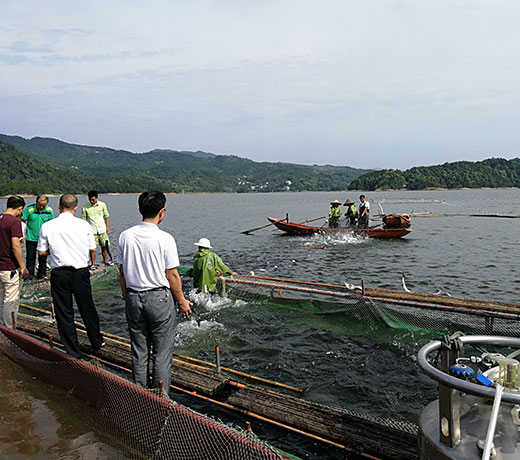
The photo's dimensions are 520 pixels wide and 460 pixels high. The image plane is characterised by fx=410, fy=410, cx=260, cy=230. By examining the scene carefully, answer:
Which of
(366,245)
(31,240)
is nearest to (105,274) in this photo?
(31,240)

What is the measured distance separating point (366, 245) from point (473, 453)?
22158 mm

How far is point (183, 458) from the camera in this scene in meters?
3.46

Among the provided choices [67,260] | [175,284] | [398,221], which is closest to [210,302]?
[67,260]

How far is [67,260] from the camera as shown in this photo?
5.48 m

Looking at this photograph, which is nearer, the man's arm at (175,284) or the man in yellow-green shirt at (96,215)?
the man's arm at (175,284)

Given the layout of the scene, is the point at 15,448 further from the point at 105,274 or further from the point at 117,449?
the point at 105,274

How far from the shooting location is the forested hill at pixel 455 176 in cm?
13750

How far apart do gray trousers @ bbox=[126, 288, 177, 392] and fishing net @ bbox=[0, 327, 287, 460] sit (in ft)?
1.09

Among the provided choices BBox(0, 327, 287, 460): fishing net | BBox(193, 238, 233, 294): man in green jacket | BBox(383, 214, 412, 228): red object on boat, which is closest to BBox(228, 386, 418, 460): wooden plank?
BBox(0, 327, 287, 460): fishing net

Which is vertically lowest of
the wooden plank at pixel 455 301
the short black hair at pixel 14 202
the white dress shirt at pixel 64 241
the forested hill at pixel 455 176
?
the wooden plank at pixel 455 301

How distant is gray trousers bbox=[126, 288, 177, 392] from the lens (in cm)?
432

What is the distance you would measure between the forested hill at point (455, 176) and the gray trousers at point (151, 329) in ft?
464

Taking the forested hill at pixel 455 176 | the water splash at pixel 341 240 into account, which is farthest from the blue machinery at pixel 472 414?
the forested hill at pixel 455 176

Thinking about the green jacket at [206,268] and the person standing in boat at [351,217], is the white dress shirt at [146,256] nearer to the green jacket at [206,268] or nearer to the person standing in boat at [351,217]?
the green jacket at [206,268]
